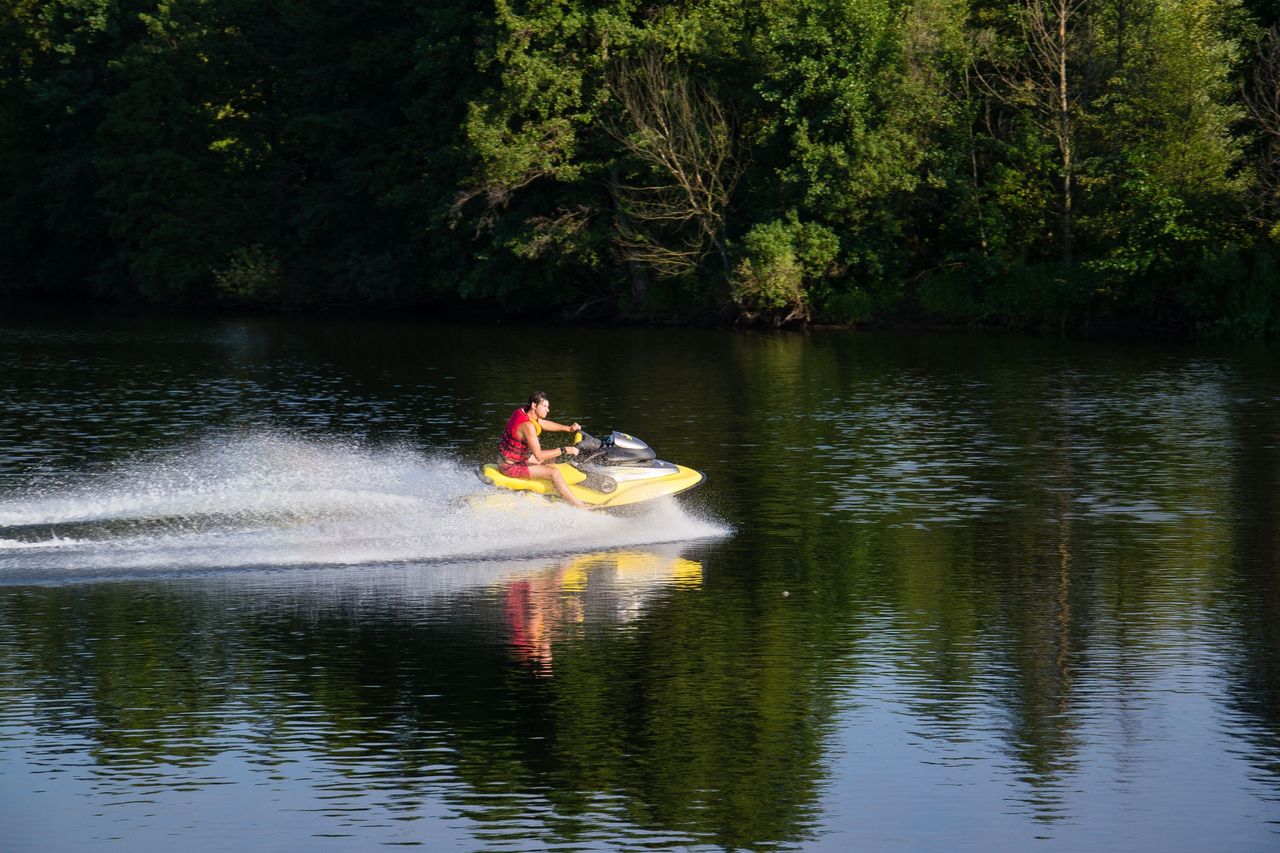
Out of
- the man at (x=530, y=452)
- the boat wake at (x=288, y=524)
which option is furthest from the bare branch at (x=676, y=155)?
the man at (x=530, y=452)

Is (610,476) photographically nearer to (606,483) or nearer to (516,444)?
(606,483)

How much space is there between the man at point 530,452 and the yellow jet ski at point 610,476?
83 mm

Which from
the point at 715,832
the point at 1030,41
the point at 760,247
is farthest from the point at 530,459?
the point at 1030,41

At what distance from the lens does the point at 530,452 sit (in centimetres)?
1834

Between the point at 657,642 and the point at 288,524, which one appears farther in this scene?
the point at 288,524

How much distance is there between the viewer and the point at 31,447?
25.4m

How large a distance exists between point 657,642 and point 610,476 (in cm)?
514

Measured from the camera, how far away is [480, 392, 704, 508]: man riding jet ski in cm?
1811

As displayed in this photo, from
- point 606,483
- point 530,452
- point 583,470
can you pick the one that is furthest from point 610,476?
point 530,452

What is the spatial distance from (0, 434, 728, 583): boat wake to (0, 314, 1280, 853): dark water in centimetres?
6

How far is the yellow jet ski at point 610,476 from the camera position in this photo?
713 inches

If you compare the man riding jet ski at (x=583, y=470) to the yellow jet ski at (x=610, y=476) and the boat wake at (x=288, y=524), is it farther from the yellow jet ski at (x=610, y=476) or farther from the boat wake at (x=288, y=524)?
the boat wake at (x=288, y=524)

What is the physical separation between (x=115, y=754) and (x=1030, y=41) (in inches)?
1761

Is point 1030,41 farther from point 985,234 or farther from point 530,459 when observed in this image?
point 530,459
